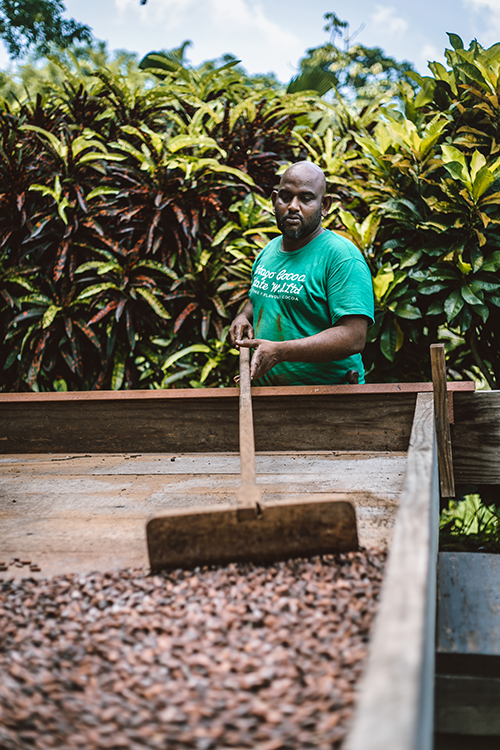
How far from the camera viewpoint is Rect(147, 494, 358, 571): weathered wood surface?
1.14 meters

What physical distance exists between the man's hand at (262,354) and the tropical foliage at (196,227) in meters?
0.94

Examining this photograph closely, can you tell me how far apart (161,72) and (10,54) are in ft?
38.6

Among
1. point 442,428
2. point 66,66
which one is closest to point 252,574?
point 442,428

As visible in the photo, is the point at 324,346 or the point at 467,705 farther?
the point at 324,346

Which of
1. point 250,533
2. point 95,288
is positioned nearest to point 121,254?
point 95,288

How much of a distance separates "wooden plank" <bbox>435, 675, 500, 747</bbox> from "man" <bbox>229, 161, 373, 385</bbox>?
1.16 meters

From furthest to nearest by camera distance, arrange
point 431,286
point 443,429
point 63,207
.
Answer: point 63,207 < point 431,286 < point 443,429

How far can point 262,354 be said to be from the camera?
2076mm

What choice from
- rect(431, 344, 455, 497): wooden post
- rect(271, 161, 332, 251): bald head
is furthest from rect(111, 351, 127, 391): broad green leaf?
rect(431, 344, 455, 497): wooden post

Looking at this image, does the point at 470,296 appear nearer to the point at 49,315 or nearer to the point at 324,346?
the point at 324,346

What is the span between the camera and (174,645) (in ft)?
2.90

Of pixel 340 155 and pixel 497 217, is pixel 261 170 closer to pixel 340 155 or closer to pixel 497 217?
pixel 340 155

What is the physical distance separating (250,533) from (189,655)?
33 cm

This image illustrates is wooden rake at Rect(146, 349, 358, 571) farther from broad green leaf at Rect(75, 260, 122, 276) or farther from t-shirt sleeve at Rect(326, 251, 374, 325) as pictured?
broad green leaf at Rect(75, 260, 122, 276)
